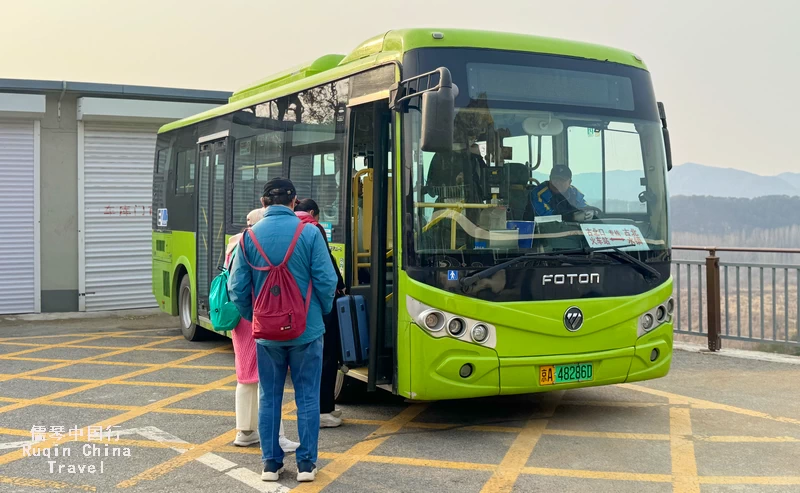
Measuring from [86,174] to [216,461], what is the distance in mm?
10816

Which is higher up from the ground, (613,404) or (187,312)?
(187,312)

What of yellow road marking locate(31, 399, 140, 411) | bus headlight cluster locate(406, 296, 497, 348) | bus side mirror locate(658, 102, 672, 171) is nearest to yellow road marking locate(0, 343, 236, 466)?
yellow road marking locate(31, 399, 140, 411)

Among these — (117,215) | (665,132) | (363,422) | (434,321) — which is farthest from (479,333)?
(117,215)

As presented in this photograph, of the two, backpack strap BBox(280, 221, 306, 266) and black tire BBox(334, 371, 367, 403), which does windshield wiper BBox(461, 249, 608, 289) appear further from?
black tire BBox(334, 371, 367, 403)

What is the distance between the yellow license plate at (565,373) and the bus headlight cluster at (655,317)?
590mm

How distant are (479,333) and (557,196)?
3.87 feet

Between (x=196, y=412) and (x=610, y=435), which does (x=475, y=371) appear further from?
(x=196, y=412)

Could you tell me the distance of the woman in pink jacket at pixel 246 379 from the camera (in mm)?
6043

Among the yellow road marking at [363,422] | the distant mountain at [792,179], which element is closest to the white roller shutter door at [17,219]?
the yellow road marking at [363,422]

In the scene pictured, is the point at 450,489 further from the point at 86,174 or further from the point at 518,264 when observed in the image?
the point at 86,174

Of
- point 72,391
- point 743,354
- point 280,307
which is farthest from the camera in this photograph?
→ point 743,354

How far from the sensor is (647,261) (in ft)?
22.1

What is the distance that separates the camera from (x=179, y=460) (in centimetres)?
586

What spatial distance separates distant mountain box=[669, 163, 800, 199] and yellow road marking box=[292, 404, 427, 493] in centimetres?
3847
